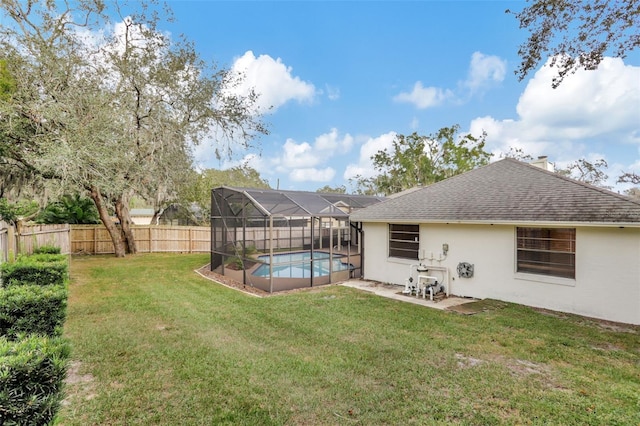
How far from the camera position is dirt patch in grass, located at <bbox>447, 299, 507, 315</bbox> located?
7340mm

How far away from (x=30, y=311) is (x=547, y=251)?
963cm

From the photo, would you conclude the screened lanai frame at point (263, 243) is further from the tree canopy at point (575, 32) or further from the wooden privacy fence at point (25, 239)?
the tree canopy at point (575, 32)

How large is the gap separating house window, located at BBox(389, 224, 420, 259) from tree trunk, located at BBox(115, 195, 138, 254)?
43.8ft

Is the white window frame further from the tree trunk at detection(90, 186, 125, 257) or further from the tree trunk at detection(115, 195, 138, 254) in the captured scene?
the tree trunk at detection(115, 195, 138, 254)

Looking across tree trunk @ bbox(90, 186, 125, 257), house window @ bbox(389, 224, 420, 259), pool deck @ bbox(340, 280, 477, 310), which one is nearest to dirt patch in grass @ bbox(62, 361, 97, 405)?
pool deck @ bbox(340, 280, 477, 310)

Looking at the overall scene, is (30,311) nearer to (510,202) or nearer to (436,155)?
(510,202)

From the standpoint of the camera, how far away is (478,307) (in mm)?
7660

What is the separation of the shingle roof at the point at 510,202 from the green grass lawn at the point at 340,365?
221 centimetres

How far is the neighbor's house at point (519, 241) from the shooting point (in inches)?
263

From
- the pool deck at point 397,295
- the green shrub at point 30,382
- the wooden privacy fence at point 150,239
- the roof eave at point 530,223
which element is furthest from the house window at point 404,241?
the wooden privacy fence at point 150,239

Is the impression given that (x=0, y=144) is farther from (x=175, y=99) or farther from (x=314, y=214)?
(x=314, y=214)

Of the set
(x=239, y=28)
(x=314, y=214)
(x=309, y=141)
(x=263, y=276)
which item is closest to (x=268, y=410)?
(x=263, y=276)

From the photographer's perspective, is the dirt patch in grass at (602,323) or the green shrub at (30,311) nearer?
the green shrub at (30,311)

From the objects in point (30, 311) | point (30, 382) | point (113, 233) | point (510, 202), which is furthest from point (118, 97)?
point (510, 202)
